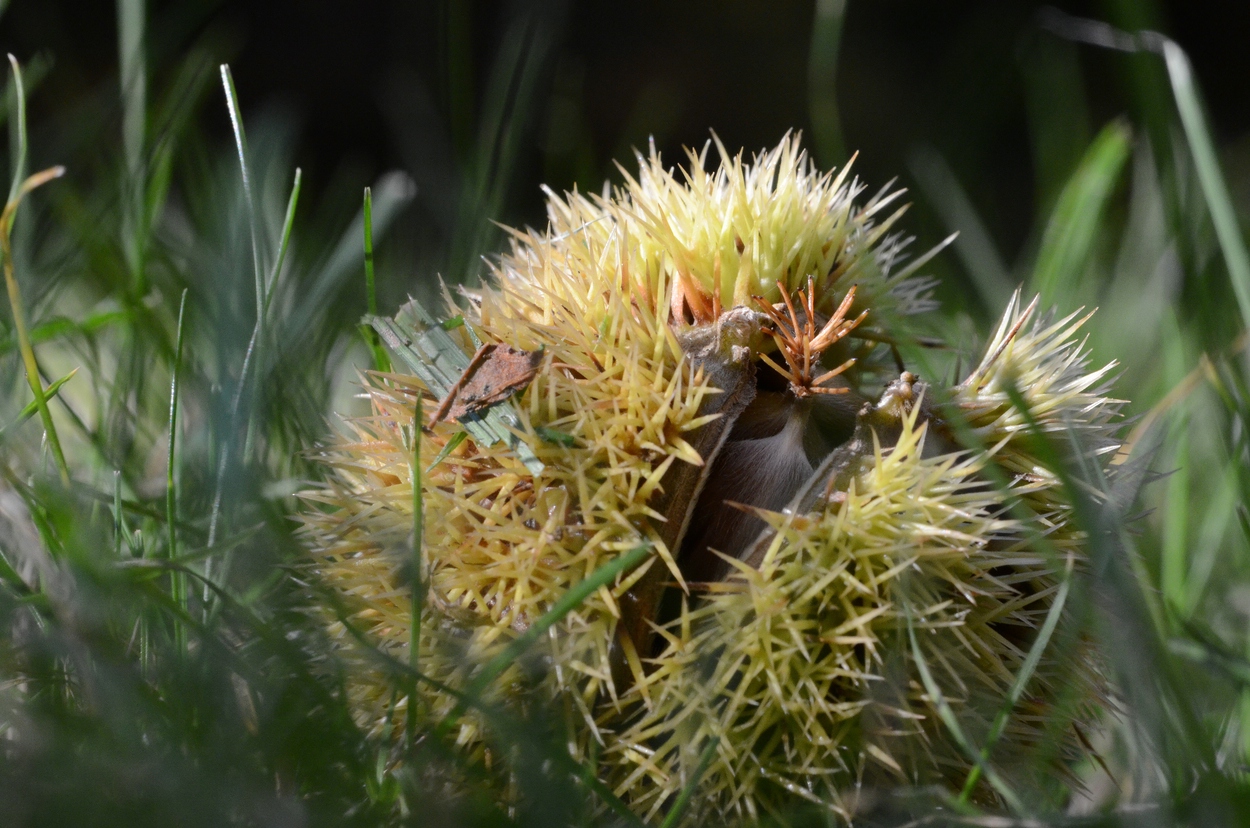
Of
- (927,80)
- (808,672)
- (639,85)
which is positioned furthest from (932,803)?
(927,80)

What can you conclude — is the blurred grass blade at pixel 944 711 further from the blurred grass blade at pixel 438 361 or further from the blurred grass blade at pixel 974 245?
the blurred grass blade at pixel 974 245

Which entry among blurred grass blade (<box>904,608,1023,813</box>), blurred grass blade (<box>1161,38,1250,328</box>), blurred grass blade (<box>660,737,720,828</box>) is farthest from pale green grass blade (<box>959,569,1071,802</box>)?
blurred grass blade (<box>1161,38,1250,328</box>)

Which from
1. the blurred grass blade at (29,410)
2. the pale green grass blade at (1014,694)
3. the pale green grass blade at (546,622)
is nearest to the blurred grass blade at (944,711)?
the pale green grass blade at (1014,694)

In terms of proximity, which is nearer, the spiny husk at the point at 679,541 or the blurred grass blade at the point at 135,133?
the spiny husk at the point at 679,541

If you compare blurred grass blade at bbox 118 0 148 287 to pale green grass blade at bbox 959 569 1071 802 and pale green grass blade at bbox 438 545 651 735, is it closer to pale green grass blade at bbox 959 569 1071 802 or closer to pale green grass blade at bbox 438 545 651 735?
pale green grass blade at bbox 438 545 651 735

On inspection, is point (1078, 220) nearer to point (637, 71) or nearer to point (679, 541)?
point (679, 541)

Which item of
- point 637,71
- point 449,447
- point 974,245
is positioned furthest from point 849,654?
point 637,71

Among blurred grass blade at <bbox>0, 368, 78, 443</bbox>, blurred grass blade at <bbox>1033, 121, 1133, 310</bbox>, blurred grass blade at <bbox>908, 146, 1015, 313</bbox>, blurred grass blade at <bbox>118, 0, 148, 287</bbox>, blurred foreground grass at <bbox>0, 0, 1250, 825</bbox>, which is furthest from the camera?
Answer: blurred grass blade at <bbox>908, 146, 1015, 313</bbox>

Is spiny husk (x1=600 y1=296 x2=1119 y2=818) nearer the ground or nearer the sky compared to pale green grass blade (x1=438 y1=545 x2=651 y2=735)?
nearer the ground
